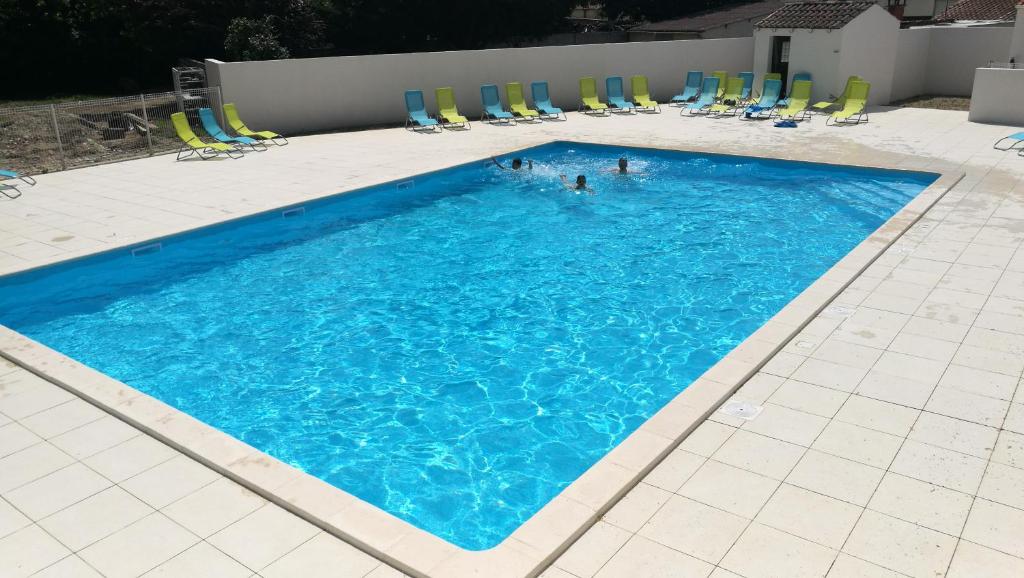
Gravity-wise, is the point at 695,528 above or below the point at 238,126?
below

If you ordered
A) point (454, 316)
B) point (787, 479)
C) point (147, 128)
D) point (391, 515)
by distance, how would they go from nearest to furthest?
1. point (391, 515)
2. point (787, 479)
3. point (454, 316)
4. point (147, 128)

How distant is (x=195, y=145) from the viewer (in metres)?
14.0

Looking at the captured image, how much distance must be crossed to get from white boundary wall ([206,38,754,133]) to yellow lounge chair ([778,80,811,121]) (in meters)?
3.88

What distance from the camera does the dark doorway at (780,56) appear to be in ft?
64.8

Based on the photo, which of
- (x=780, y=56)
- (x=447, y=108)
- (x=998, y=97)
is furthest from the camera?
(x=780, y=56)

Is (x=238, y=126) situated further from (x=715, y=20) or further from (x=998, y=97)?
(x=715, y=20)

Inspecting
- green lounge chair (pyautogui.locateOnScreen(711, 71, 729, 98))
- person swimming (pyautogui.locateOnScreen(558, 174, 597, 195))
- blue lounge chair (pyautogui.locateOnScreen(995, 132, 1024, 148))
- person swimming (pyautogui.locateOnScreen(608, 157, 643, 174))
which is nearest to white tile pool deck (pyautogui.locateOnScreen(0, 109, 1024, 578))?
person swimming (pyautogui.locateOnScreen(558, 174, 597, 195))

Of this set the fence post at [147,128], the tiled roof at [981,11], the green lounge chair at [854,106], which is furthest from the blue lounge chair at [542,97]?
the tiled roof at [981,11]

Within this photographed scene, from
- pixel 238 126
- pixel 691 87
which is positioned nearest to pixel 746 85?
pixel 691 87

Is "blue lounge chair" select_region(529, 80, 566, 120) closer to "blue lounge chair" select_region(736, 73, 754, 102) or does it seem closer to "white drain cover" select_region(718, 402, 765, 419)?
"blue lounge chair" select_region(736, 73, 754, 102)

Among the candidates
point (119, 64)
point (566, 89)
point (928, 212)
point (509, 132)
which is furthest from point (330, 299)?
point (119, 64)

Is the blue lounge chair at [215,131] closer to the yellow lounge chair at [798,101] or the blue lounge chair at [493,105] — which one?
the blue lounge chair at [493,105]

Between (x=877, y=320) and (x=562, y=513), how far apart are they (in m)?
3.86

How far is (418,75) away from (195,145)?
225 inches
